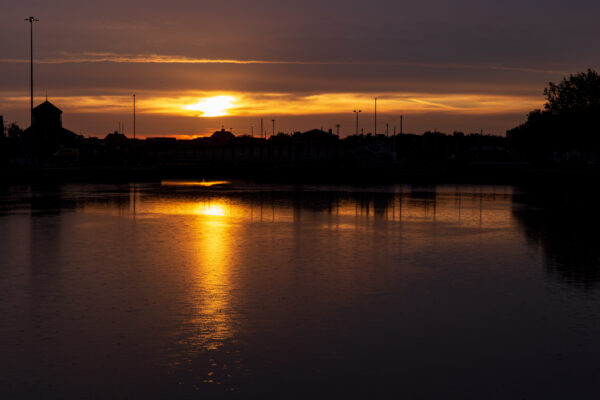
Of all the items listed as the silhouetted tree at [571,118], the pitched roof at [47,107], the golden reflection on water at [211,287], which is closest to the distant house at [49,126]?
the pitched roof at [47,107]

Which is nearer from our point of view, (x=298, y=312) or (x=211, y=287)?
(x=298, y=312)

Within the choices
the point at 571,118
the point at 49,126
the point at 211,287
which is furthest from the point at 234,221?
the point at 49,126

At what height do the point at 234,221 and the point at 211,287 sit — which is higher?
the point at 234,221

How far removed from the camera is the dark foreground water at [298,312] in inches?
331

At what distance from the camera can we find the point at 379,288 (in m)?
13.9

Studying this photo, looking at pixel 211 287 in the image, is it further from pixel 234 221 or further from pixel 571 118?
pixel 571 118

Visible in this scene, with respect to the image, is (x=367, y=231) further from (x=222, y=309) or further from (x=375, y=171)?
(x=375, y=171)

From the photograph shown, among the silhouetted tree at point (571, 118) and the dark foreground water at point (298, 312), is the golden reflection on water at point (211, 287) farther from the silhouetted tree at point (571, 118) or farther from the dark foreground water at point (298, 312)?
the silhouetted tree at point (571, 118)

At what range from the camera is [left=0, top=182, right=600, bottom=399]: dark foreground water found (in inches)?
331

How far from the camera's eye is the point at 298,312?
11.8m

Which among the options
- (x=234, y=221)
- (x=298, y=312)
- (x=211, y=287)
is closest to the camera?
(x=298, y=312)

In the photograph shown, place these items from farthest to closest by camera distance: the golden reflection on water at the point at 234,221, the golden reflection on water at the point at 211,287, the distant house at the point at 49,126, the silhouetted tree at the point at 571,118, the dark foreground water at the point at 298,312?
1. the distant house at the point at 49,126
2. the silhouetted tree at the point at 571,118
3. the golden reflection on water at the point at 234,221
4. the golden reflection on water at the point at 211,287
5. the dark foreground water at the point at 298,312

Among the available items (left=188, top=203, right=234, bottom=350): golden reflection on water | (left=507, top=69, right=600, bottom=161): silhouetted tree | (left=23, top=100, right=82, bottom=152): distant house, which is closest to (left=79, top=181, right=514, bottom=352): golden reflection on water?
(left=188, top=203, right=234, bottom=350): golden reflection on water

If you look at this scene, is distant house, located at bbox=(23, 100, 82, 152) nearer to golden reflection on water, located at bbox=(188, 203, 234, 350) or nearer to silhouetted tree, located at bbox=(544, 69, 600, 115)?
silhouetted tree, located at bbox=(544, 69, 600, 115)
